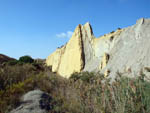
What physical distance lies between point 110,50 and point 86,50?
5.51 m

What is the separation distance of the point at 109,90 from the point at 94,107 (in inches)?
23.0

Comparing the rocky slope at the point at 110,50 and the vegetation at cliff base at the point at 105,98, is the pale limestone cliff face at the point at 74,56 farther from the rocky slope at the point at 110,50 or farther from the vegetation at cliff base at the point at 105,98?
the vegetation at cliff base at the point at 105,98

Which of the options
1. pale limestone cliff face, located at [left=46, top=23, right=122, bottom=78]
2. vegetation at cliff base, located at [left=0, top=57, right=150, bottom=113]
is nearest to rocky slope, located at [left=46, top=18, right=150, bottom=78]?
pale limestone cliff face, located at [left=46, top=23, right=122, bottom=78]

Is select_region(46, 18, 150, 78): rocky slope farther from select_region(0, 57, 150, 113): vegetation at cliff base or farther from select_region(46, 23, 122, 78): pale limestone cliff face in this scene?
select_region(0, 57, 150, 113): vegetation at cliff base

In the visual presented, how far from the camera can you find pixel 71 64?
26172 millimetres

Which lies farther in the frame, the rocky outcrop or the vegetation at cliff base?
the rocky outcrop

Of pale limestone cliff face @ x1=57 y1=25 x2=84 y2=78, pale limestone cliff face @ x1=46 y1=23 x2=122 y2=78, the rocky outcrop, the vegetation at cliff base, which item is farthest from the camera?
pale limestone cliff face @ x1=57 y1=25 x2=84 y2=78

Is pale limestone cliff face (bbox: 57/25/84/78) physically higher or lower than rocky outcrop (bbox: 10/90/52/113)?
higher

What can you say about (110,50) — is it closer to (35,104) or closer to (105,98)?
(35,104)

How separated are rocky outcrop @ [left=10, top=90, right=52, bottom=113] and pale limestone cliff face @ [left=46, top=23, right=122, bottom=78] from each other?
45.3 ft

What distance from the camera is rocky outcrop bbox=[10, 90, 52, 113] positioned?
4.79 meters

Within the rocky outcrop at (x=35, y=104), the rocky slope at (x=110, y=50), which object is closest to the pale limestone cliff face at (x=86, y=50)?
the rocky slope at (x=110, y=50)

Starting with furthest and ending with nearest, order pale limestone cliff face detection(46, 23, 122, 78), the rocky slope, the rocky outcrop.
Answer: pale limestone cliff face detection(46, 23, 122, 78)
the rocky slope
the rocky outcrop

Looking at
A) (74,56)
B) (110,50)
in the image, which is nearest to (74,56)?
(74,56)
